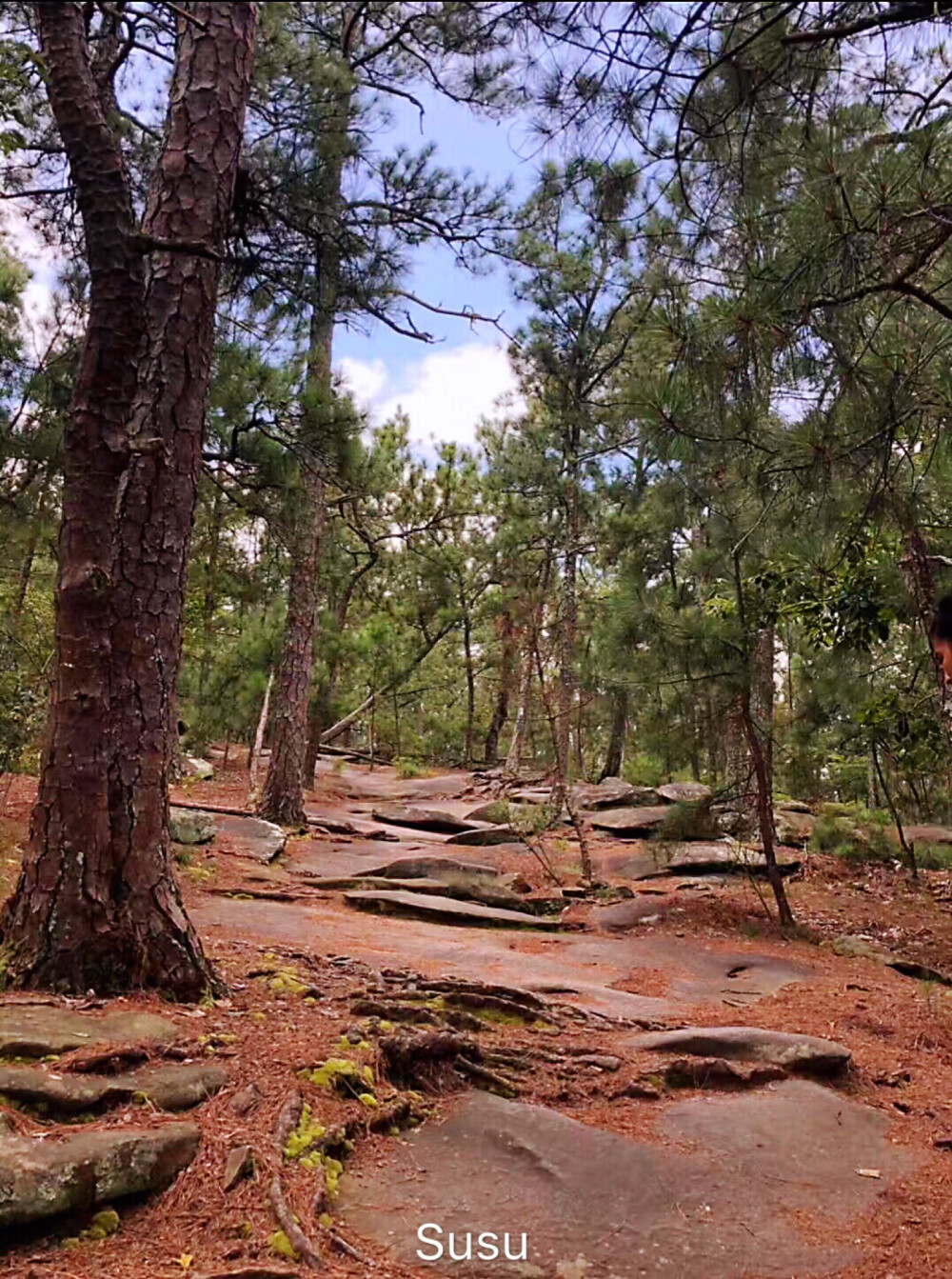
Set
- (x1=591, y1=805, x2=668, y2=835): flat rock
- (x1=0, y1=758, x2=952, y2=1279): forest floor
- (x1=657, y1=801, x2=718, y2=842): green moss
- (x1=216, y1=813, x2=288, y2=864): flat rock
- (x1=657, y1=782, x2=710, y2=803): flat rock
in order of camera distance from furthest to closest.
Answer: (x1=657, y1=782, x2=710, y2=803): flat rock, (x1=591, y1=805, x2=668, y2=835): flat rock, (x1=657, y1=801, x2=718, y2=842): green moss, (x1=216, y1=813, x2=288, y2=864): flat rock, (x1=0, y1=758, x2=952, y2=1279): forest floor

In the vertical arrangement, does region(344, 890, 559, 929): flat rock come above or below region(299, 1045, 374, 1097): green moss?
below

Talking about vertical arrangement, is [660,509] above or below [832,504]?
above

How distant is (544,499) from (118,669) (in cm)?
1445

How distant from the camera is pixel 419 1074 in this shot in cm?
322

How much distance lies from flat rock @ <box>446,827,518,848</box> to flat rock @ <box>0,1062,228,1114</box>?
9.30 metres

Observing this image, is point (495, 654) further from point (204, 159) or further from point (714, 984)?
point (204, 159)

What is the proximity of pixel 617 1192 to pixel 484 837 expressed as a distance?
9.56 meters

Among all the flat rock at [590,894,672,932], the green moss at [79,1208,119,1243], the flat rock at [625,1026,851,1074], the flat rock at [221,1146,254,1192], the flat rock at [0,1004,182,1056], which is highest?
the flat rock at [0,1004,182,1056]

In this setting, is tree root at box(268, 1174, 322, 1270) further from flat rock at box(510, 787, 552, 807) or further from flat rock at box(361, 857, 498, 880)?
flat rock at box(510, 787, 552, 807)

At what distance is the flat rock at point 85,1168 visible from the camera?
1.98 meters

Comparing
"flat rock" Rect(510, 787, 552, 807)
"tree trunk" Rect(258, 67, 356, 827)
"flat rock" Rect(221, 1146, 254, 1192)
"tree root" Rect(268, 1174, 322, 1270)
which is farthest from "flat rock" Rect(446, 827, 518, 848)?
"tree root" Rect(268, 1174, 322, 1270)

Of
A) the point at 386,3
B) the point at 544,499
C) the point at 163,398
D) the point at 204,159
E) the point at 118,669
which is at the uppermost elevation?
the point at 544,499

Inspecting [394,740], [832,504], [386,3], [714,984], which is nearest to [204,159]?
[386,3]

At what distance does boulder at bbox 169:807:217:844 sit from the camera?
27.1ft
